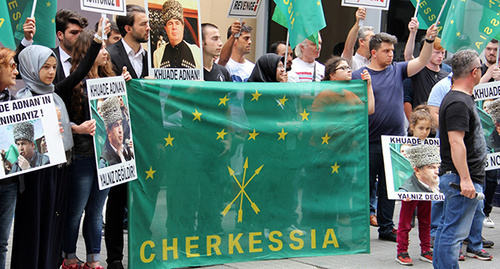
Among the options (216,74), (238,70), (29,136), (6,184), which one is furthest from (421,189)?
(6,184)

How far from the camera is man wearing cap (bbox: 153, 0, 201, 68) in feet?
19.2

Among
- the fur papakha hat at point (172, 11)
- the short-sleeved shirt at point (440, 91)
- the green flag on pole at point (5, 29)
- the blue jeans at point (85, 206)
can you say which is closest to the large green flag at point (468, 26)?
the short-sleeved shirt at point (440, 91)

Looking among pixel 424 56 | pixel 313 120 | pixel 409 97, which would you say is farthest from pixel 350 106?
pixel 409 97

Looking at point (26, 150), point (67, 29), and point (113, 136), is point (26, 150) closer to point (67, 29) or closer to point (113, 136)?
point (113, 136)

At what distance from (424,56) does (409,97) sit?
60.0 inches

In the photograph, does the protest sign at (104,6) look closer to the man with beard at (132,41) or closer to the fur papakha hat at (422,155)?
the man with beard at (132,41)

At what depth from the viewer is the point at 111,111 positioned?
5141 millimetres

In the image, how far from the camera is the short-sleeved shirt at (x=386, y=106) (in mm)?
7059

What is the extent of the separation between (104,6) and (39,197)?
1468 millimetres

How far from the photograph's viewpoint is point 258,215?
5.85 meters

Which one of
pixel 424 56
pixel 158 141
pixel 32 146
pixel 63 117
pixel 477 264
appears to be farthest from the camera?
pixel 424 56

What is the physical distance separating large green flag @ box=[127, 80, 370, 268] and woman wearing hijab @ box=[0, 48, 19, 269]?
107cm

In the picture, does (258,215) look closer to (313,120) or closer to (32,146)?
(313,120)

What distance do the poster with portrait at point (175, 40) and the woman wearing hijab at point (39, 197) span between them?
116cm
